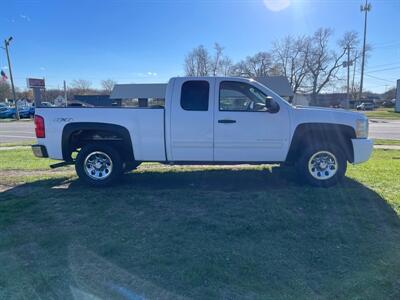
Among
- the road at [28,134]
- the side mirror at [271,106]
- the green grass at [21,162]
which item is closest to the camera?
the side mirror at [271,106]

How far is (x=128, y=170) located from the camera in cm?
682

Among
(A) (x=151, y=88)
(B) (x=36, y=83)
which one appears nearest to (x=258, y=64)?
(A) (x=151, y=88)

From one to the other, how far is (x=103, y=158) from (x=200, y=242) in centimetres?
321

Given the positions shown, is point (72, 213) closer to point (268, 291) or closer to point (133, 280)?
point (133, 280)

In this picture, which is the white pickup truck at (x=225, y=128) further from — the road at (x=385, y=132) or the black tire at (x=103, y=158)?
the road at (x=385, y=132)

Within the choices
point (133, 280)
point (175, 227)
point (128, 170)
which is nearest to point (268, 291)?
point (133, 280)

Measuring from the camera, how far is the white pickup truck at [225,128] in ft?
18.1

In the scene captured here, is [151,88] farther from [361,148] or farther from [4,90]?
[4,90]

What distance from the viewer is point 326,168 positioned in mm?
5684

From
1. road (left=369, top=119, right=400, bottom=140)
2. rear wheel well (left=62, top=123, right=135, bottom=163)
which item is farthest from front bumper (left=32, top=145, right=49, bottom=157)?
road (left=369, top=119, right=400, bottom=140)

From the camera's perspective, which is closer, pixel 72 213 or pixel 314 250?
pixel 314 250

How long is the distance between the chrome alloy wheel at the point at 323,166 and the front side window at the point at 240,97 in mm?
1415

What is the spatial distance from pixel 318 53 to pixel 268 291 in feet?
241

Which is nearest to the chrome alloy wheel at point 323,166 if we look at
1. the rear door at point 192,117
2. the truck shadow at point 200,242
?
the truck shadow at point 200,242
